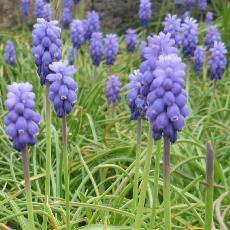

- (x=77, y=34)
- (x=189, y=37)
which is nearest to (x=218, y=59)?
(x=189, y=37)

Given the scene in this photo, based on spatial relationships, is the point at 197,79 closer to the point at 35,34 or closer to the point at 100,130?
the point at 100,130

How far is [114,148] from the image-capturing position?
14.8 ft

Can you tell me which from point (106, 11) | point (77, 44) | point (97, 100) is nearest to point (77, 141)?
point (97, 100)

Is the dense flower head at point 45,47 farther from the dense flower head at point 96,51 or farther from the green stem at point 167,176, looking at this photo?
the dense flower head at point 96,51

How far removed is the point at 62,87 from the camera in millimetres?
2643

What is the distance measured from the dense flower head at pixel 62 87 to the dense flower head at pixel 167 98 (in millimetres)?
523

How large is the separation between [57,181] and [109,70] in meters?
2.95

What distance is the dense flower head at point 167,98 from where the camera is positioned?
2201 millimetres

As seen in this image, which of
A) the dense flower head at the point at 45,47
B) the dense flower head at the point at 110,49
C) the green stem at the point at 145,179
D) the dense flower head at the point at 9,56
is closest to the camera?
the green stem at the point at 145,179

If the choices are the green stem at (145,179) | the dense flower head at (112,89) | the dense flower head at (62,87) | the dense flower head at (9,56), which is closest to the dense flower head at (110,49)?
the dense flower head at (112,89)

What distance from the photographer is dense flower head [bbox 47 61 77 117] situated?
264cm

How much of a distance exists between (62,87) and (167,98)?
0.62 m

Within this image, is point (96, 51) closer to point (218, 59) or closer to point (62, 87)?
point (218, 59)

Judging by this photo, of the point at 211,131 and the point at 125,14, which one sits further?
the point at 125,14
